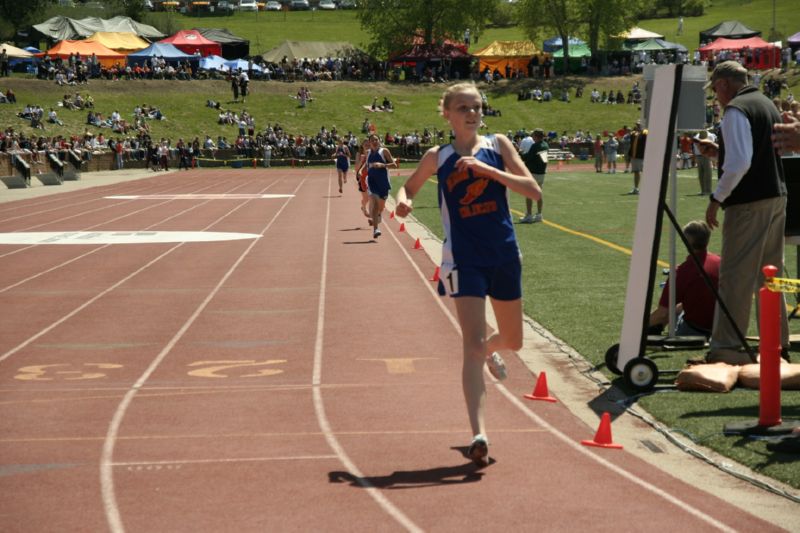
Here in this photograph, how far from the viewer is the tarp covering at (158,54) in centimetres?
8300

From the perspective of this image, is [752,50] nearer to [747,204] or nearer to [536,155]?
[536,155]

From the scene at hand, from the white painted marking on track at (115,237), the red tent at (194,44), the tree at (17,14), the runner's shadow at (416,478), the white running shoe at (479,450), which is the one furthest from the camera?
the tree at (17,14)

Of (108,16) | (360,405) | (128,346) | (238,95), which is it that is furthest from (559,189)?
(108,16)

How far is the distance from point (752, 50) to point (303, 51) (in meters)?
33.5

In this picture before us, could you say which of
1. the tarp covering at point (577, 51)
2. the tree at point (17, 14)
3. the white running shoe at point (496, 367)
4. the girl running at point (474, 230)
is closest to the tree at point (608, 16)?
the tarp covering at point (577, 51)

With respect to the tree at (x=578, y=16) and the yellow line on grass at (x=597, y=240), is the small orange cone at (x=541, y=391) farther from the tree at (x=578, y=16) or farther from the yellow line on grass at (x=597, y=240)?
the tree at (x=578, y=16)

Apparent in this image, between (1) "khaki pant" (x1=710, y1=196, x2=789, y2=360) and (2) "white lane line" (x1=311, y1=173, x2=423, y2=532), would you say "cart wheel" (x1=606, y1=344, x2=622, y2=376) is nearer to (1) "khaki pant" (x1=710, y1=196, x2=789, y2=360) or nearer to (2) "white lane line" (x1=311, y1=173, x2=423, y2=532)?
(1) "khaki pant" (x1=710, y1=196, x2=789, y2=360)

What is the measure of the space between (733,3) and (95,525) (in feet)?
472

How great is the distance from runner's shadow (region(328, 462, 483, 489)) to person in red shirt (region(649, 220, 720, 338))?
14.0 feet

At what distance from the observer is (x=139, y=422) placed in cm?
825

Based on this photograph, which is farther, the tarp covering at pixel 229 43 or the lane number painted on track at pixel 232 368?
the tarp covering at pixel 229 43

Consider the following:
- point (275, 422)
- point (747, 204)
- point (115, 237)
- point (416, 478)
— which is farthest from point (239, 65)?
point (416, 478)

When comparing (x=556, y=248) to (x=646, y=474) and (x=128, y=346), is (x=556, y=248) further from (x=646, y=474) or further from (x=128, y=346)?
(x=646, y=474)

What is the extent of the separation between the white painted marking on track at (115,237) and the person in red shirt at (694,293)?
1401cm
